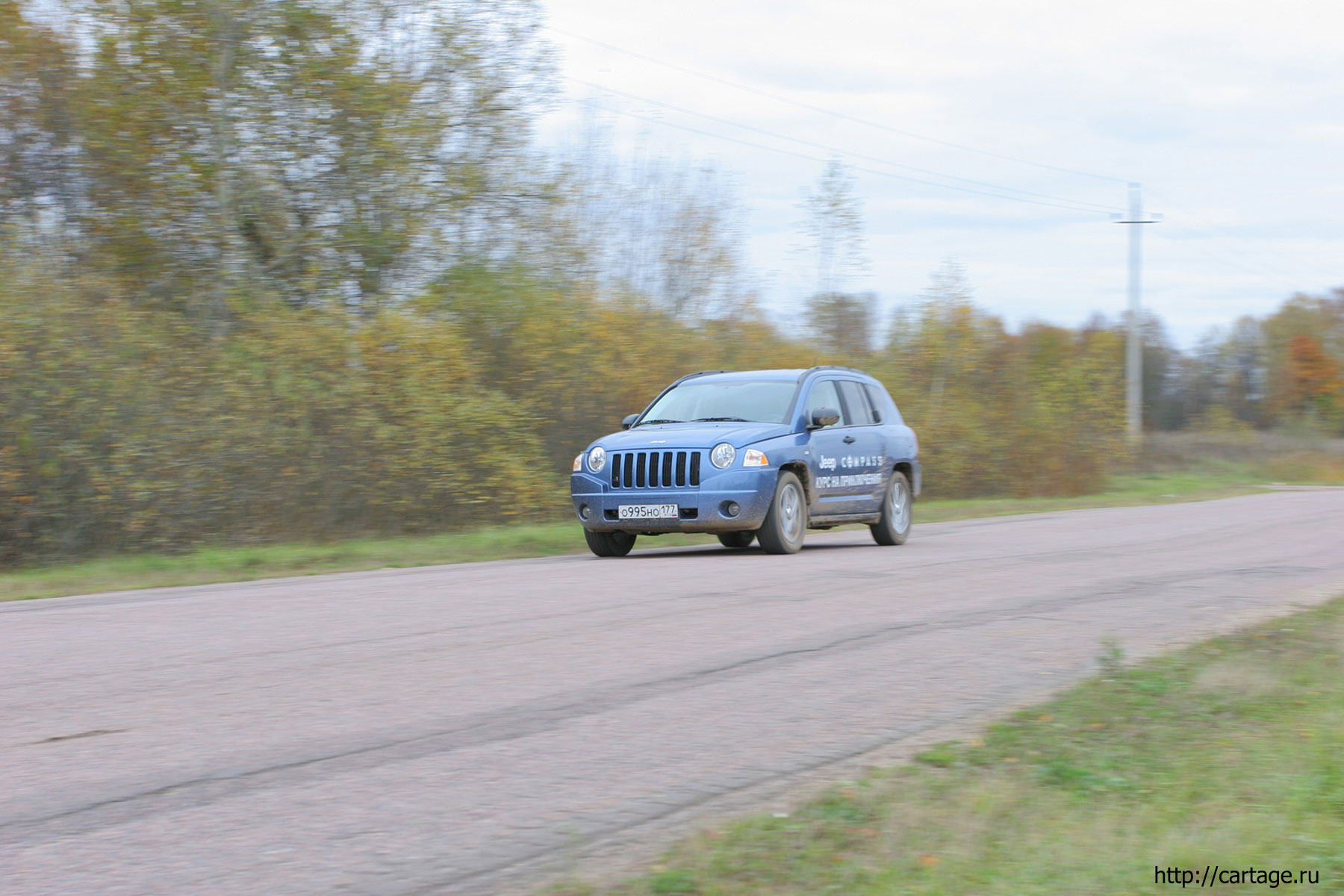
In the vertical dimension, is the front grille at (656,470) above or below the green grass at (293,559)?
above

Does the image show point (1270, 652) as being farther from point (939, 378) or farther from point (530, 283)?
point (939, 378)

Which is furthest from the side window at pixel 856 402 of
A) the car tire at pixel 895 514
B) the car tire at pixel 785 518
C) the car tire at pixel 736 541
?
the car tire at pixel 785 518

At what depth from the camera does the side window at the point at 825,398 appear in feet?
47.5

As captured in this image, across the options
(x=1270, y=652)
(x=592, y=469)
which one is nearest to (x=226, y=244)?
(x=592, y=469)

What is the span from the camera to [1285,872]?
353 centimetres

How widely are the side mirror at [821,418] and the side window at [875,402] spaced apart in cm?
195

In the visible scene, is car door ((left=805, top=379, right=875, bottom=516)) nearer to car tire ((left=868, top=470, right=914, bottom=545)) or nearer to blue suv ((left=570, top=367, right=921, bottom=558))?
blue suv ((left=570, top=367, right=921, bottom=558))

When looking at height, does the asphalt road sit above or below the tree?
below

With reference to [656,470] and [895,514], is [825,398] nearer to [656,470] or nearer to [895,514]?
[895,514]

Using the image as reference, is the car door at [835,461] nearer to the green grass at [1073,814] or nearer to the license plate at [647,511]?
the license plate at [647,511]

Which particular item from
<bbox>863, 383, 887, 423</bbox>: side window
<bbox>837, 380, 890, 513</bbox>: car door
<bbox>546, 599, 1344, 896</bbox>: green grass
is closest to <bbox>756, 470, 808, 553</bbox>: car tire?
<bbox>837, 380, 890, 513</bbox>: car door

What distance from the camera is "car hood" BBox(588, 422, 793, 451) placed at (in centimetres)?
1312

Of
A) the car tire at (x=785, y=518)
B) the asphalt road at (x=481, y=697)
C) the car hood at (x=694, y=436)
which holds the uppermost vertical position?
the car hood at (x=694, y=436)

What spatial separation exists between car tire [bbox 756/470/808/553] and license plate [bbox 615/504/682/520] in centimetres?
92
